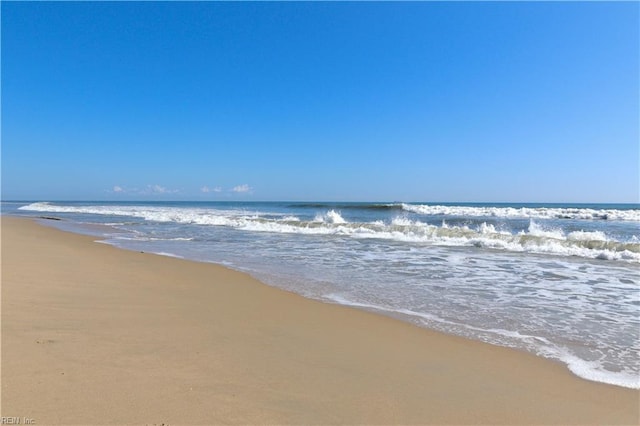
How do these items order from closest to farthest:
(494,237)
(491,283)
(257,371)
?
(257,371) < (491,283) < (494,237)

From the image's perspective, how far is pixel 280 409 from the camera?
8.00ft

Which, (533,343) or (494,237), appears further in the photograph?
(494,237)

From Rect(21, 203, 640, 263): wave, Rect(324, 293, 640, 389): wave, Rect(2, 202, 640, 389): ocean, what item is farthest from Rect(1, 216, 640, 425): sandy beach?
Rect(21, 203, 640, 263): wave

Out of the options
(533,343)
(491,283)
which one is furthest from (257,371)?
(491,283)

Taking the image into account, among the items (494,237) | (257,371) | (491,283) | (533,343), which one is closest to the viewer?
(257,371)

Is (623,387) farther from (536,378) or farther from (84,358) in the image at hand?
(84,358)

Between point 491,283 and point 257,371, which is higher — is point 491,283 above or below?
below

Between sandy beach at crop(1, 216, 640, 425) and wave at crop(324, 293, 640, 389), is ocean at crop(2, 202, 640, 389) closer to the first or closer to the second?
wave at crop(324, 293, 640, 389)

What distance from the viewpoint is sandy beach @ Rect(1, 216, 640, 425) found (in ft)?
7.78

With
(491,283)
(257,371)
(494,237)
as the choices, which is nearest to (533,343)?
(257,371)

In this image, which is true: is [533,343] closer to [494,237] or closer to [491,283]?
[491,283]

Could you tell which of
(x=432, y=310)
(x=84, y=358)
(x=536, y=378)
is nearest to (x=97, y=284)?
(x=84, y=358)

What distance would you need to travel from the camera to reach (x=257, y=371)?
2973 millimetres

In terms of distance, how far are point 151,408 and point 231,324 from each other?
194 cm
